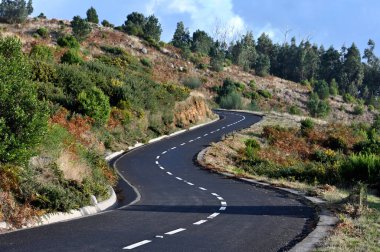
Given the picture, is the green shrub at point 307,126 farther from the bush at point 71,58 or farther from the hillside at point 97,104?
the bush at point 71,58

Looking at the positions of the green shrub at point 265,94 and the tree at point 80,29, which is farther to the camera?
the green shrub at point 265,94

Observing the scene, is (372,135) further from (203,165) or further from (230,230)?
(230,230)

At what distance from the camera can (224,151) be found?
33812 millimetres

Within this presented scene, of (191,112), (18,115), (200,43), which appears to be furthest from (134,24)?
(18,115)

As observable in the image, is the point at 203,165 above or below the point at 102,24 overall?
below

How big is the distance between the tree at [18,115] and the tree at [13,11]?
74115 millimetres

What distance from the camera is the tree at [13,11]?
82312 mm

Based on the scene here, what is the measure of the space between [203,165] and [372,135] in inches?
1067

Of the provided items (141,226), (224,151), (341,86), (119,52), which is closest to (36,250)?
(141,226)

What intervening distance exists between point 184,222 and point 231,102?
6479 cm

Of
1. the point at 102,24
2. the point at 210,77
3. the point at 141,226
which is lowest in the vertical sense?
the point at 141,226

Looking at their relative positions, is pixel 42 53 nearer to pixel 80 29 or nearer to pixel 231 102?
pixel 80 29

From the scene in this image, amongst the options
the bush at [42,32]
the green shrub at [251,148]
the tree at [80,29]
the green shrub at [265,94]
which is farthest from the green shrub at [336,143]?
the green shrub at [265,94]

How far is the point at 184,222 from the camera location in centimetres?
1174
